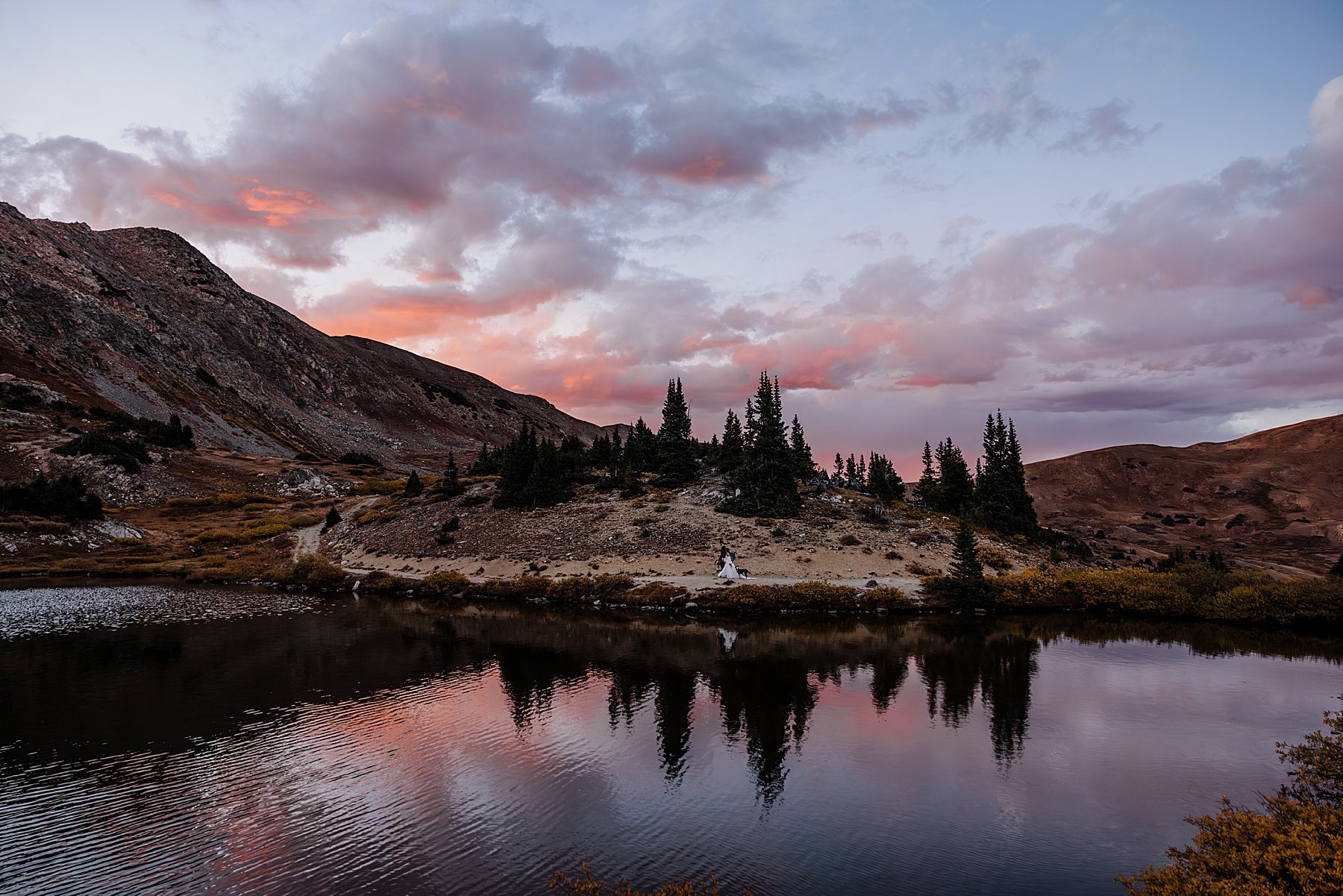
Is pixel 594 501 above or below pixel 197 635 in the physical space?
above

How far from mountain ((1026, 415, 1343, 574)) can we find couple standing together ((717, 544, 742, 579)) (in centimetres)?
6726

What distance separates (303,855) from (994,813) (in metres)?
16.0

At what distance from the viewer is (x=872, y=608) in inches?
1709

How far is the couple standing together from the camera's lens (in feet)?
159

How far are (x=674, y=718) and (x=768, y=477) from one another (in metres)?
45.3

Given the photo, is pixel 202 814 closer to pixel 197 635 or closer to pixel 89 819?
pixel 89 819

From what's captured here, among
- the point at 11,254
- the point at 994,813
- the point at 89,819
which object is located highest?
the point at 11,254

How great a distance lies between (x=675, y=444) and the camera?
259 feet

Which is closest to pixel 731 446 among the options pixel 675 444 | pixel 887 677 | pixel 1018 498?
pixel 675 444

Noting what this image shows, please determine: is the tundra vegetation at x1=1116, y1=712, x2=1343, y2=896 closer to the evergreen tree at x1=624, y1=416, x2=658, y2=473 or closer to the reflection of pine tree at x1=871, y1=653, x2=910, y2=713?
the reflection of pine tree at x1=871, y1=653, x2=910, y2=713

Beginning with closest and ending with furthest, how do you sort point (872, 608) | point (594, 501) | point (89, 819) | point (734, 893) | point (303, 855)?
point (734, 893), point (303, 855), point (89, 819), point (872, 608), point (594, 501)

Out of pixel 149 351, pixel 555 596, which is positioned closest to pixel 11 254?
pixel 149 351

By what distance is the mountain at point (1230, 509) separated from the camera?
12056 centimetres

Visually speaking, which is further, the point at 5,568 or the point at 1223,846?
the point at 5,568
